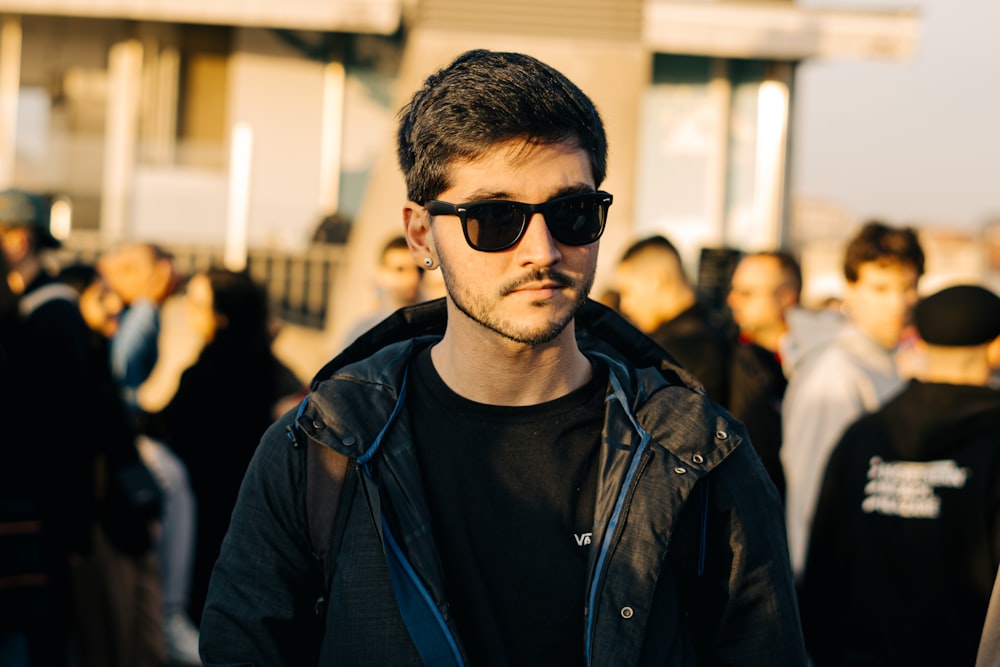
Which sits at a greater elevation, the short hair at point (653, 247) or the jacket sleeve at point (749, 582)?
the short hair at point (653, 247)

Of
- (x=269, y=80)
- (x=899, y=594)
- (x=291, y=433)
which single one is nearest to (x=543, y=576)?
(x=291, y=433)

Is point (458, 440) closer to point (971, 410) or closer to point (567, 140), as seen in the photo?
point (567, 140)

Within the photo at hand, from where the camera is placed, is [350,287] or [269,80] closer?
[350,287]

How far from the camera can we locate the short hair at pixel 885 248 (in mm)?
5375

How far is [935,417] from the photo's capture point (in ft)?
13.2

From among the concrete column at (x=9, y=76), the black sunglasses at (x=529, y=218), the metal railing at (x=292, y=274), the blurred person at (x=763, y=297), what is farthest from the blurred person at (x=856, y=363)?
the concrete column at (x=9, y=76)

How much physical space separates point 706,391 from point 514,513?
5.38 ft

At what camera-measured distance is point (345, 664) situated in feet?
7.47

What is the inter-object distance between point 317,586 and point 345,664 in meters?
0.18

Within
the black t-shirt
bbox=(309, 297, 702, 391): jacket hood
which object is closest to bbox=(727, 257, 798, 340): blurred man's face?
bbox=(309, 297, 702, 391): jacket hood

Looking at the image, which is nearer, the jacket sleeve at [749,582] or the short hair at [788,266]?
the jacket sleeve at [749,582]

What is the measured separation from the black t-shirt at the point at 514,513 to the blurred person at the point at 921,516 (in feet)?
6.03

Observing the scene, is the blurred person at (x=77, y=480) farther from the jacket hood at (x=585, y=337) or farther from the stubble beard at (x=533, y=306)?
the stubble beard at (x=533, y=306)

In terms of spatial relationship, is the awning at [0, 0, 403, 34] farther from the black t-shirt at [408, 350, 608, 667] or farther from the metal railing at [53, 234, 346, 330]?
the black t-shirt at [408, 350, 608, 667]
